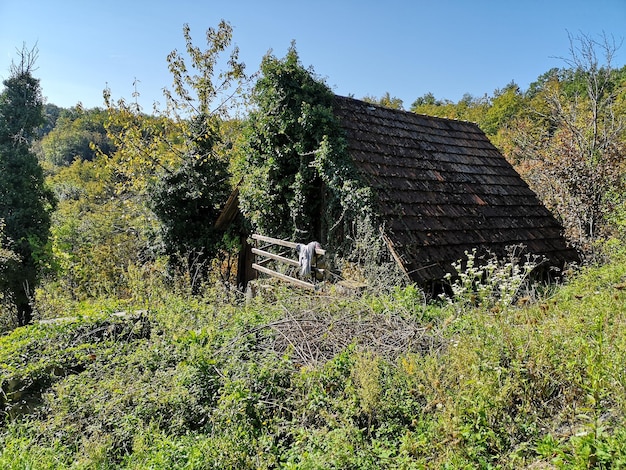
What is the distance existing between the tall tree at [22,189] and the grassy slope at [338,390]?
422 inches

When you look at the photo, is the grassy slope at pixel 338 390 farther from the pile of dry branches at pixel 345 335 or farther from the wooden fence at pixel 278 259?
the wooden fence at pixel 278 259

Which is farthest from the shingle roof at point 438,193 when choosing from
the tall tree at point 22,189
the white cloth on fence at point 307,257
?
the tall tree at point 22,189

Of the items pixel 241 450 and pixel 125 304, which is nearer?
pixel 241 450

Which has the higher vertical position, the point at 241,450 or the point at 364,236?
the point at 364,236

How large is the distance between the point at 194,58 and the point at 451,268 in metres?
14.1

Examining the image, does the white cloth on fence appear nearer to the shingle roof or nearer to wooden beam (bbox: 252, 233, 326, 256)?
wooden beam (bbox: 252, 233, 326, 256)

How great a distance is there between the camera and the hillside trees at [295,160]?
22.1 feet

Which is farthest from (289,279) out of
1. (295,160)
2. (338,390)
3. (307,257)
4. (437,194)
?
(338,390)

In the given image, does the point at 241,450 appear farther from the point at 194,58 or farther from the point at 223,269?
the point at 194,58

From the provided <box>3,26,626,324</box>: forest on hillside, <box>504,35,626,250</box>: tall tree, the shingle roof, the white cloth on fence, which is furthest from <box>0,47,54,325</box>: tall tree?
<box>504,35,626,250</box>: tall tree

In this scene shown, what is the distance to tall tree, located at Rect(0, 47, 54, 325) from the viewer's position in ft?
43.2

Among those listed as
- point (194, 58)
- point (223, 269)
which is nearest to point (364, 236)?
point (223, 269)

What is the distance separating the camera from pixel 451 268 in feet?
20.2

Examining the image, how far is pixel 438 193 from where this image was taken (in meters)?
7.28
